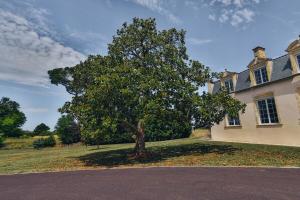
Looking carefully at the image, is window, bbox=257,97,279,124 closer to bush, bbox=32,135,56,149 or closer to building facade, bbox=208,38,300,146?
building facade, bbox=208,38,300,146

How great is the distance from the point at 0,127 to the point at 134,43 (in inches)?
3305

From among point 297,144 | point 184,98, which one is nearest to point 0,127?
point 184,98

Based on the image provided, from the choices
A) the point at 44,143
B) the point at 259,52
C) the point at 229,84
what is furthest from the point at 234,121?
the point at 44,143

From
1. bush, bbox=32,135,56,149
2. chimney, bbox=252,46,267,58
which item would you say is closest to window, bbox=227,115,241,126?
chimney, bbox=252,46,267,58

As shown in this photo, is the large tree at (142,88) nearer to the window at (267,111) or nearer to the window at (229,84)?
the window at (267,111)

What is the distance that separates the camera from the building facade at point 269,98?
21.0 m

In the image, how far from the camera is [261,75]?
24.8 metres

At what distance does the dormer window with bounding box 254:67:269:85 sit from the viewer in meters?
24.3

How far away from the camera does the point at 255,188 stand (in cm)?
889

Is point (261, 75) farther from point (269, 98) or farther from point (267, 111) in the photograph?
point (267, 111)

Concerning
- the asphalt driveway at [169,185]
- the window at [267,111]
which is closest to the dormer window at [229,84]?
the window at [267,111]

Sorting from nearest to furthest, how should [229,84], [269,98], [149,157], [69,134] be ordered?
1. [149,157]
2. [269,98]
3. [229,84]
4. [69,134]

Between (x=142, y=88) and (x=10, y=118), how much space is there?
96.1 m

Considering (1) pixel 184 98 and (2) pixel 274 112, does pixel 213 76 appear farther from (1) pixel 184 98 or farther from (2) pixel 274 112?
(2) pixel 274 112
